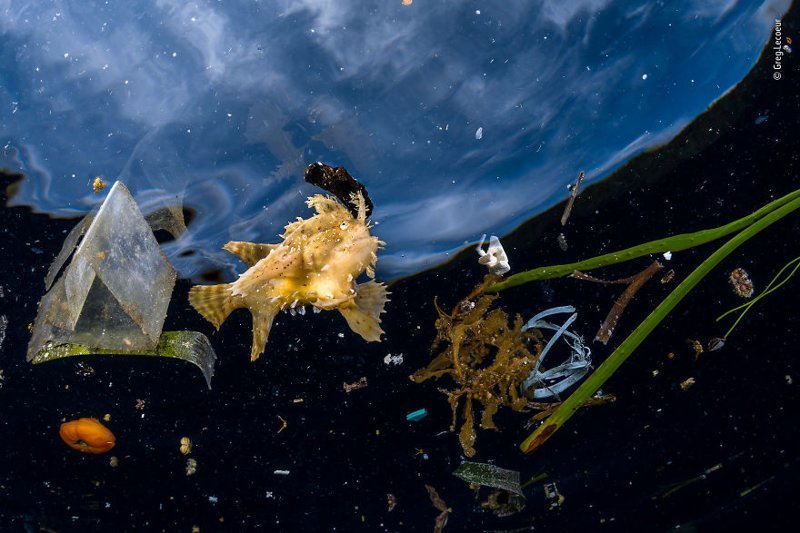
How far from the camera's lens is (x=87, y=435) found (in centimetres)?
378

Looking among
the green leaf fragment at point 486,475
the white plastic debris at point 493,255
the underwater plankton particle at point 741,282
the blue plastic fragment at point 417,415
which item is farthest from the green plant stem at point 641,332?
the white plastic debris at point 493,255

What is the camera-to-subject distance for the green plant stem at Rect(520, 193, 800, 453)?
313 cm

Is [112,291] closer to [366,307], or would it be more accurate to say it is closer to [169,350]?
[169,350]

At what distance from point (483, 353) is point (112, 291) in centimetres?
230

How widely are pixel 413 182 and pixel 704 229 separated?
1.90 meters

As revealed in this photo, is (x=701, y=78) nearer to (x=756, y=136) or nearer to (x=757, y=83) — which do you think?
(x=757, y=83)

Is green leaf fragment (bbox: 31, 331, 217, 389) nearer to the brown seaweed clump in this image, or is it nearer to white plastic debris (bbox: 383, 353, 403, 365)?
white plastic debris (bbox: 383, 353, 403, 365)

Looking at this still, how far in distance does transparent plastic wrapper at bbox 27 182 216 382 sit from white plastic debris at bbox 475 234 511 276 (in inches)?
71.4

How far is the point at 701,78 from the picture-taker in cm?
293

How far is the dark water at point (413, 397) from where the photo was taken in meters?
3.27

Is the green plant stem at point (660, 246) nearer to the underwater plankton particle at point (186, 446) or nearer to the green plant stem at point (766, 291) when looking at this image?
the green plant stem at point (766, 291)

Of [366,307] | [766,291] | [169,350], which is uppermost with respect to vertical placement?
[169,350]

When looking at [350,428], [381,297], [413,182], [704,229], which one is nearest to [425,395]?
[350,428]

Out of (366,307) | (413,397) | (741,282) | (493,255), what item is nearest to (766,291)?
(741,282)
